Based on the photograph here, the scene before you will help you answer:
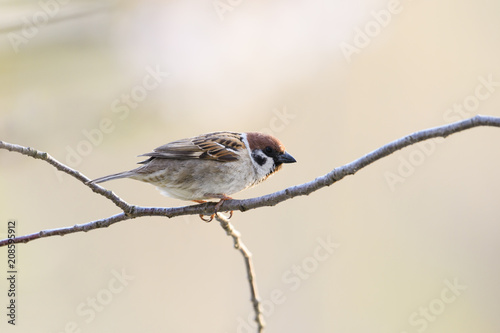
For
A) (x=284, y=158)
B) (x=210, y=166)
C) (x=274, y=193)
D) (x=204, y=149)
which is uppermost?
(x=204, y=149)

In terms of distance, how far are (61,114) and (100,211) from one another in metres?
1.21

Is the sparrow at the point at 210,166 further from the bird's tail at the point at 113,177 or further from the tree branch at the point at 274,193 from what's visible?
the tree branch at the point at 274,193

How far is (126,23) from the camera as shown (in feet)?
14.8

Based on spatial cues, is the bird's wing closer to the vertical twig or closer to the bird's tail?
the bird's tail

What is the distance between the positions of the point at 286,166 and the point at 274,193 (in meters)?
3.72

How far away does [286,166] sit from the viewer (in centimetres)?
580

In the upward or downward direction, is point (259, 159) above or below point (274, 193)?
above

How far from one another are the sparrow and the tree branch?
0.31m

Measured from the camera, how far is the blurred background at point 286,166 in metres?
4.55

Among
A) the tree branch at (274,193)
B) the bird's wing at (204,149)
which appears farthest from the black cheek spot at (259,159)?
the tree branch at (274,193)

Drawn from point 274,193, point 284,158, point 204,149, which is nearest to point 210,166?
point 204,149

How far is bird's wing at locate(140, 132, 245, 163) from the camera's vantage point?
308 centimetres

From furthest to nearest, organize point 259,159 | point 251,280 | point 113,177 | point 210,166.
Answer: point 259,159
point 210,166
point 113,177
point 251,280

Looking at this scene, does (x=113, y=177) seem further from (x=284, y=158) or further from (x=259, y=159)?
(x=284, y=158)
